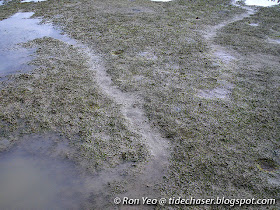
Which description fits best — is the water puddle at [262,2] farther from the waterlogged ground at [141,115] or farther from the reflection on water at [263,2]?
the waterlogged ground at [141,115]

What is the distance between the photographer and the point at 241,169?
3732 millimetres

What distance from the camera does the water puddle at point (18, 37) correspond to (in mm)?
6536

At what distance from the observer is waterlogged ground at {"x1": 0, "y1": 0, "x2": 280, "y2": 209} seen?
3.55 metres

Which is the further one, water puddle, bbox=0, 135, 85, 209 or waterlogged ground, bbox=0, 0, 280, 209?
waterlogged ground, bbox=0, 0, 280, 209

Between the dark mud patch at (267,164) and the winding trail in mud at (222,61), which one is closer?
the dark mud patch at (267,164)

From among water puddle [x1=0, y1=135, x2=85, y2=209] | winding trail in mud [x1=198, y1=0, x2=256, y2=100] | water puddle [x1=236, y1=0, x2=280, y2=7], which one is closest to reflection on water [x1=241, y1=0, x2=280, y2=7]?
water puddle [x1=236, y1=0, x2=280, y2=7]

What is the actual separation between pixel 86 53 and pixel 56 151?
3940 millimetres

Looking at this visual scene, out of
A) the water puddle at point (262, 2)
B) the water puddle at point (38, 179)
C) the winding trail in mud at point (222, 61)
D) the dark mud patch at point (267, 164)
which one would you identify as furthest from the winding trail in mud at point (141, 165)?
the water puddle at point (262, 2)

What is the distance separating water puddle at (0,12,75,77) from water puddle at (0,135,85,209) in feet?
9.66

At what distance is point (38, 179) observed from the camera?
3.59 meters

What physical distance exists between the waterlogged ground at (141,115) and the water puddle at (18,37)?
76mm

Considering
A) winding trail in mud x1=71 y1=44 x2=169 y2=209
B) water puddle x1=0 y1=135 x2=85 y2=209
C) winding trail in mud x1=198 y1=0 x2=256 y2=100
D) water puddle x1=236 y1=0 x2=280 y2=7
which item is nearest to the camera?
water puddle x1=0 y1=135 x2=85 y2=209

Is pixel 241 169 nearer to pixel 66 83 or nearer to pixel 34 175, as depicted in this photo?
pixel 34 175

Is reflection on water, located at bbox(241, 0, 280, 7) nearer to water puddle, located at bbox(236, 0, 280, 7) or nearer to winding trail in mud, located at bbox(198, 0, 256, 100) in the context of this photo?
water puddle, located at bbox(236, 0, 280, 7)
